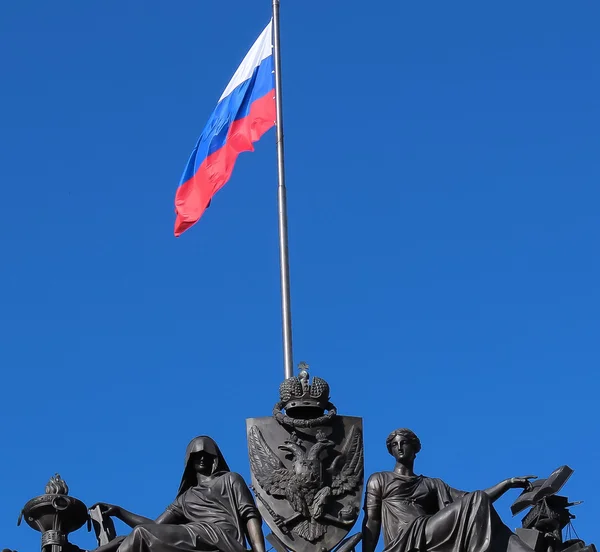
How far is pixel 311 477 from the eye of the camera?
37281 mm

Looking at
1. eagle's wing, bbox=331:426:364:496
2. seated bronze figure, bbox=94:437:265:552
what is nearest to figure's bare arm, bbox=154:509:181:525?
seated bronze figure, bbox=94:437:265:552

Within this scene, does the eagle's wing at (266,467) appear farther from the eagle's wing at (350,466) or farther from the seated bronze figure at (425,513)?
the seated bronze figure at (425,513)

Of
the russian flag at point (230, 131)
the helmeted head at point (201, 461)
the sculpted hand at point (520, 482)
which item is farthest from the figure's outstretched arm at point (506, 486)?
the russian flag at point (230, 131)

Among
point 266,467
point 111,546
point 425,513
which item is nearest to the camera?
point 111,546

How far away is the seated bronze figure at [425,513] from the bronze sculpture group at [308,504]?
0.7 inches

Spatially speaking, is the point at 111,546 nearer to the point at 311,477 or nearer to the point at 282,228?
the point at 311,477

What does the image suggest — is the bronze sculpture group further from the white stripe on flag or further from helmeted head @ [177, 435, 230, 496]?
the white stripe on flag

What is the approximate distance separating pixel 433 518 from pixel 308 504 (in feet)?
7.23

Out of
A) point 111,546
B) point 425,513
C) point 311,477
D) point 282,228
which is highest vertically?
point 282,228

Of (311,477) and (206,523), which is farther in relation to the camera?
(311,477)

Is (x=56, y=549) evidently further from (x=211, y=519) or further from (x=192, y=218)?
(x=192, y=218)

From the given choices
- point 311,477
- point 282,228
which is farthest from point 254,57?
point 311,477

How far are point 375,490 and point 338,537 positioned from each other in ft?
3.55

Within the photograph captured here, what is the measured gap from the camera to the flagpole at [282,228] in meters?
40.9
